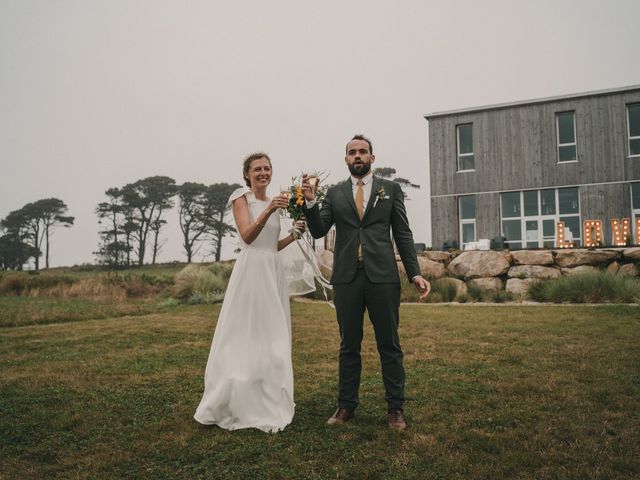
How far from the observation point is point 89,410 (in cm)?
532

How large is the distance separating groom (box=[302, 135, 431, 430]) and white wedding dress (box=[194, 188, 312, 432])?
Answer: 53 cm

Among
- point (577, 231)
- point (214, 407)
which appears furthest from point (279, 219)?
point (577, 231)

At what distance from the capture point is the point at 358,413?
5.03 metres

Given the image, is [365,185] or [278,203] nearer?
[278,203]

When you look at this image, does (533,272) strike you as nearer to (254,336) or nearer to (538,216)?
(538,216)

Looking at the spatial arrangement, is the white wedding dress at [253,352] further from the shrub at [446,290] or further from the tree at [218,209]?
the tree at [218,209]

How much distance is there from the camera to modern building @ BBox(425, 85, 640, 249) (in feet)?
73.0

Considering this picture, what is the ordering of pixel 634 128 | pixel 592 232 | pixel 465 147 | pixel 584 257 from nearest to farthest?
pixel 584 257, pixel 592 232, pixel 634 128, pixel 465 147

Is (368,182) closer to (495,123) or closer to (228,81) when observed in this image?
(228,81)

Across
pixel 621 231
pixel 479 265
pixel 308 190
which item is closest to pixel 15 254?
pixel 479 265

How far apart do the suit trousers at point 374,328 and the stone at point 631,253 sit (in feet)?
52.4

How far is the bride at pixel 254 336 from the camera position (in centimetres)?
464

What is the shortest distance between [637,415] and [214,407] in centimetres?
385

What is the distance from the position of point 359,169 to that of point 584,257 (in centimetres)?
1598
